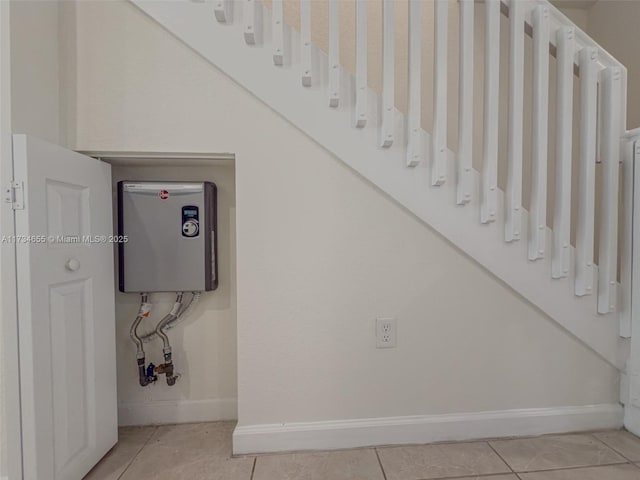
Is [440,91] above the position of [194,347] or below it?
above

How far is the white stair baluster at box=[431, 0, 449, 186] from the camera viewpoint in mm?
1399

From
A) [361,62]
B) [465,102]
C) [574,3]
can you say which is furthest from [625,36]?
[361,62]

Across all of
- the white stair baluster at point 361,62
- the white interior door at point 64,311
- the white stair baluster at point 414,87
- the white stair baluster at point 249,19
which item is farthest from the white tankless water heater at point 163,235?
the white stair baluster at point 414,87

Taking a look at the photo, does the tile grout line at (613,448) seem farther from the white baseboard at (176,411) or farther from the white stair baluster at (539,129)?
the white baseboard at (176,411)

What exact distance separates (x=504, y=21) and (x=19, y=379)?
114 inches

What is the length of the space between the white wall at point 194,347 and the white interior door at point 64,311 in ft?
0.72

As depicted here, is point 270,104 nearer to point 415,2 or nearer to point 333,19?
point 333,19

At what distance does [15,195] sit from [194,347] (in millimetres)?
1054

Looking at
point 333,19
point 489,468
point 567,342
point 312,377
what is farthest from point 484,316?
point 333,19

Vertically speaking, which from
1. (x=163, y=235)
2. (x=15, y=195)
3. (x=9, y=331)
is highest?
(x=15, y=195)

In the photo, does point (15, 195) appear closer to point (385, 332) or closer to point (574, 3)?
point (385, 332)

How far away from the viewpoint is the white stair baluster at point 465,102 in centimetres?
141

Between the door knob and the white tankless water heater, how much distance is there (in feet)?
1.17

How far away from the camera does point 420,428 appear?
1.49m
